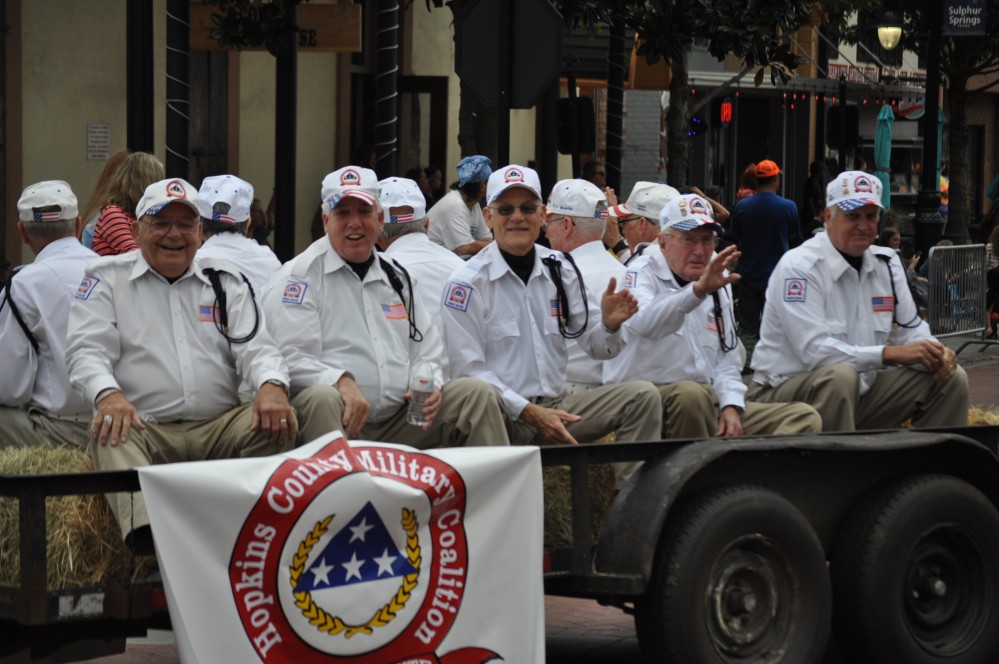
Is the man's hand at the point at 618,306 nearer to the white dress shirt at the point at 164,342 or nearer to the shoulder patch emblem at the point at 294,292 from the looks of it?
the shoulder patch emblem at the point at 294,292

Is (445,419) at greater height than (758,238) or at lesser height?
lesser

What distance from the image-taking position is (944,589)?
6848 mm

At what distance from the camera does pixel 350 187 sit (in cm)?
706

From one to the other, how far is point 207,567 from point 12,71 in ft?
40.9

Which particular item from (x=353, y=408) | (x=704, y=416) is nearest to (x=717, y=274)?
(x=704, y=416)

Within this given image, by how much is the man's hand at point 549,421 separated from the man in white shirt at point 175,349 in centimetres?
103

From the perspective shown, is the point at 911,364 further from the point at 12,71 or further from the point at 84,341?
the point at 12,71

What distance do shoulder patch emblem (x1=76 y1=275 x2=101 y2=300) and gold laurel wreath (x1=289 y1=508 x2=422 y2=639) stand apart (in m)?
1.48

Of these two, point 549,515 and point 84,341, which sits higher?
point 84,341

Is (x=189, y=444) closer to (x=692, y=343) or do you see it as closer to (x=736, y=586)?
(x=736, y=586)

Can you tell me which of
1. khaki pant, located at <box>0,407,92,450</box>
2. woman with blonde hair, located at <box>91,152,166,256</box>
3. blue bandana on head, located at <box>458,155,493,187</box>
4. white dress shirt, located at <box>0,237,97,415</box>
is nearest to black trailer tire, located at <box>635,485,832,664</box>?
khaki pant, located at <box>0,407,92,450</box>

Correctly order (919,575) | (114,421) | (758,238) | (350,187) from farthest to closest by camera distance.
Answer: (758,238) → (350,187) → (919,575) → (114,421)

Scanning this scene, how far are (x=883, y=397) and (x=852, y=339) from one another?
33cm

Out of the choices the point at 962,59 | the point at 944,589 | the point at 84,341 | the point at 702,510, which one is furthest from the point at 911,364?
the point at 962,59
